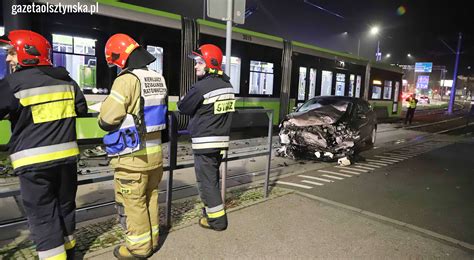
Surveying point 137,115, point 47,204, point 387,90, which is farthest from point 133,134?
point 387,90

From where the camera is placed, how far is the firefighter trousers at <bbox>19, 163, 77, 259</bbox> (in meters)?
2.71

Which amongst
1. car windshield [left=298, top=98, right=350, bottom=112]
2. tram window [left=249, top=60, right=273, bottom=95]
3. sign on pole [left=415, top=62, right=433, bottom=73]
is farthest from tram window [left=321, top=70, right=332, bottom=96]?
sign on pole [left=415, top=62, right=433, bottom=73]

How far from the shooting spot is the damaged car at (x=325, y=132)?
8.33 metres

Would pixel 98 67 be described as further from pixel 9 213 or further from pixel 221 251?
pixel 221 251

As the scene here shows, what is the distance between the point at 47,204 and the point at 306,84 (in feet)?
36.8

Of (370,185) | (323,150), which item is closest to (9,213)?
(370,185)

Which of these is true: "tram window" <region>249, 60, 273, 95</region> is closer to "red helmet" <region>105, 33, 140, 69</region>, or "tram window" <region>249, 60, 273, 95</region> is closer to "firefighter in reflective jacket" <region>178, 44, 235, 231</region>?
"firefighter in reflective jacket" <region>178, 44, 235, 231</region>

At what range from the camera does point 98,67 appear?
734 centimetres

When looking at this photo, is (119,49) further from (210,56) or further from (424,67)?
(424,67)

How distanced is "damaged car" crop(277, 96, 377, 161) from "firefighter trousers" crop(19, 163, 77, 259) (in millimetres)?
6396

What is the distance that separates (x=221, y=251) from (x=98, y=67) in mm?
5385

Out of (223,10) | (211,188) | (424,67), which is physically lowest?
(211,188)

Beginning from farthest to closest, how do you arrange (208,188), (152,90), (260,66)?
1. (260,66)
2. (208,188)
3. (152,90)

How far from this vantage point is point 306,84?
13.0 metres
